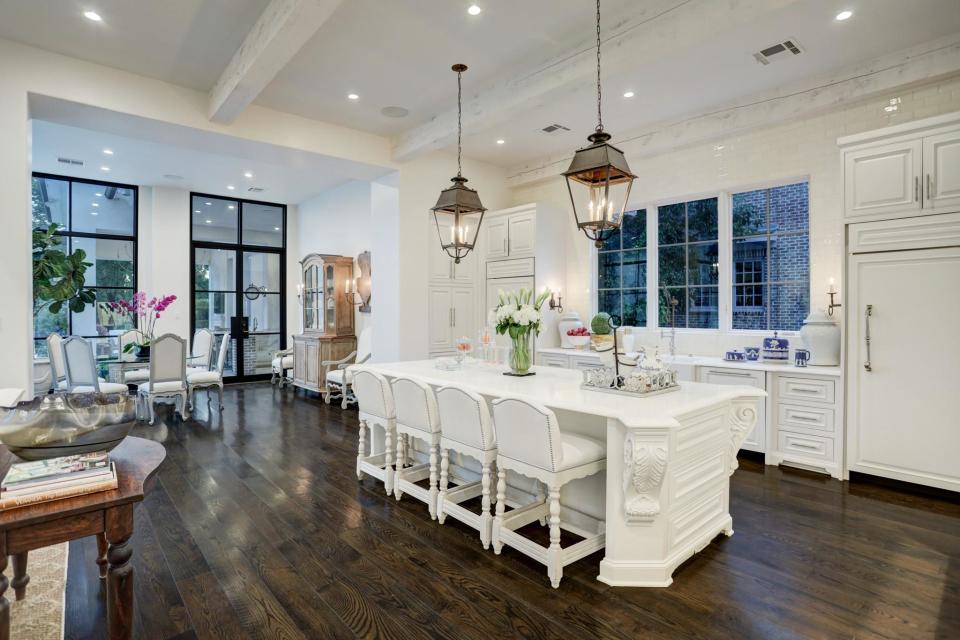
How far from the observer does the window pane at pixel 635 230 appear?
19.9ft

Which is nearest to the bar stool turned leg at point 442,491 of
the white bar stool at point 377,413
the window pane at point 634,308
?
the white bar stool at point 377,413

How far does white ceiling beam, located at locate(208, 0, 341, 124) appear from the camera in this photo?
3084 millimetres

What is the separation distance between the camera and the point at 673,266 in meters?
5.78

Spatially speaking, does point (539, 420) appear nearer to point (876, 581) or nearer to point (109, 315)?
point (876, 581)

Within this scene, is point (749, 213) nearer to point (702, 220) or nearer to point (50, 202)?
point (702, 220)

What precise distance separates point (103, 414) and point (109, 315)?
796 cm

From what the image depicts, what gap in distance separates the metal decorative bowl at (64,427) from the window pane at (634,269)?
5366mm

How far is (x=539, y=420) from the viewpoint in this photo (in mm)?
2398

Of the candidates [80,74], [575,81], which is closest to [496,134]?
[575,81]

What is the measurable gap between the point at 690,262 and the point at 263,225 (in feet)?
25.7

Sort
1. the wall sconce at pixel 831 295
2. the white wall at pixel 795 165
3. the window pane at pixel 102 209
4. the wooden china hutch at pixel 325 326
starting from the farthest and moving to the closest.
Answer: the window pane at pixel 102 209 → the wooden china hutch at pixel 325 326 → the wall sconce at pixel 831 295 → the white wall at pixel 795 165

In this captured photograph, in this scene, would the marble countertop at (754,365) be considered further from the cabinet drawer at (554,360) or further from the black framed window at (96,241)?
the black framed window at (96,241)

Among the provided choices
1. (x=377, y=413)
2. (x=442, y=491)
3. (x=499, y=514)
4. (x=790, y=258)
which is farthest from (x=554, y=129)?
(x=499, y=514)

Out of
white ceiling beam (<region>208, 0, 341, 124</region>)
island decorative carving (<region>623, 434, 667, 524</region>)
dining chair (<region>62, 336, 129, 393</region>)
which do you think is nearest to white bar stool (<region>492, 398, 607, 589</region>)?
island decorative carving (<region>623, 434, 667, 524</region>)
